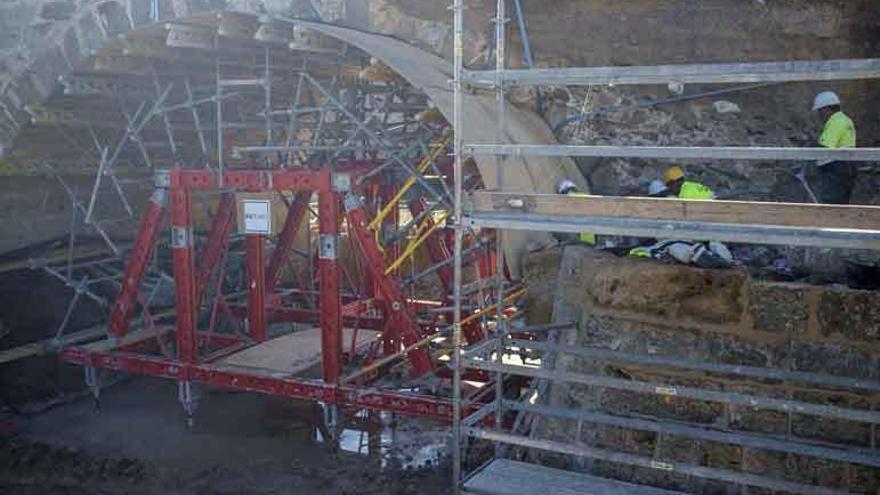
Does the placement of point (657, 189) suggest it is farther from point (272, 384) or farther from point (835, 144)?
point (272, 384)

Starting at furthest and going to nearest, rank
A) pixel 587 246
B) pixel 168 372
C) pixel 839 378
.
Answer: pixel 168 372, pixel 587 246, pixel 839 378

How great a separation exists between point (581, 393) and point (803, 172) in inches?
129

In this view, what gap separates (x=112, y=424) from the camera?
8750mm

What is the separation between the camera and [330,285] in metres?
7.61

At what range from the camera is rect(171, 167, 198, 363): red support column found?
8.38m

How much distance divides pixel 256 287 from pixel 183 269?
1.08m

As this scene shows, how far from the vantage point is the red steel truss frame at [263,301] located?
7.52m

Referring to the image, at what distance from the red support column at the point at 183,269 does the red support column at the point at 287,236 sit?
1.35m

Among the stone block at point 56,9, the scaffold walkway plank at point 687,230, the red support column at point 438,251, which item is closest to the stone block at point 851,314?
the scaffold walkway plank at point 687,230

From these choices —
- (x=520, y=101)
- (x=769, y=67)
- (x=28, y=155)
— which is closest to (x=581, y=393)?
(x=769, y=67)

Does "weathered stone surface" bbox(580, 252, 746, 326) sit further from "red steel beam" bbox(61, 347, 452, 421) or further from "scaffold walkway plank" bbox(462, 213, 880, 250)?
"scaffold walkway plank" bbox(462, 213, 880, 250)

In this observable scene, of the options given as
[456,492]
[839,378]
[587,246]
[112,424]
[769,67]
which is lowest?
[112,424]

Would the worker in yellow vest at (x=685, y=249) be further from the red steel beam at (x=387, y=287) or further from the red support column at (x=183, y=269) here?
the red support column at (x=183, y=269)

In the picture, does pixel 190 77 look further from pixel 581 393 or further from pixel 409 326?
pixel 581 393
